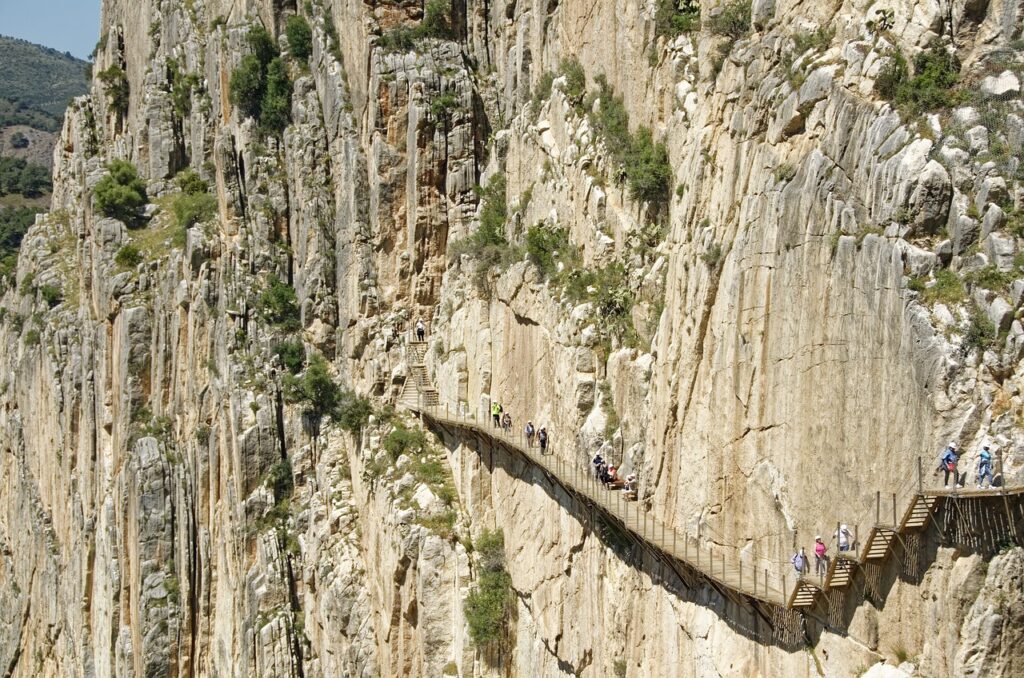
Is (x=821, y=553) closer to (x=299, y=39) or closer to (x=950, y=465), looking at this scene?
(x=950, y=465)

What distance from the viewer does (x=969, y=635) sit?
1792 centimetres

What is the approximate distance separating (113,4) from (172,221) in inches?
842

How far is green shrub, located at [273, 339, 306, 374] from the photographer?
157 ft

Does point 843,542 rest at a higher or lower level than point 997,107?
lower

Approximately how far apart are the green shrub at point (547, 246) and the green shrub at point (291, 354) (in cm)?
1598

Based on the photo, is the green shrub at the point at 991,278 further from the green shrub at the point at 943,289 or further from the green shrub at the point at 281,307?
the green shrub at the point at 281,307

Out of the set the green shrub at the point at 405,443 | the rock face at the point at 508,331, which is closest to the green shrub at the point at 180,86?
the rock face at the point at 508,331

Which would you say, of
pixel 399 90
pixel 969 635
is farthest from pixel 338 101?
pixel 969 635

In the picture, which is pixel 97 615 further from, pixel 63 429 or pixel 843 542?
pixel 843 542

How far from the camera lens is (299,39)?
51.3 meters

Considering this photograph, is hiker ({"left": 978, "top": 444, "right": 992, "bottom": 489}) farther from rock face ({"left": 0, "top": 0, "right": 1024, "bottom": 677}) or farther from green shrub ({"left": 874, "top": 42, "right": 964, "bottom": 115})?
green shrub ({"left": 874, "top": 42, "right": 964, "bottom": 115})

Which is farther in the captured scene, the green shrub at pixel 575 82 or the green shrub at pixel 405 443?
the green shrub at pixel 405 443

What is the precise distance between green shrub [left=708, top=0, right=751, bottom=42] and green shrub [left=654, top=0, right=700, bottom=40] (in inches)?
89.9

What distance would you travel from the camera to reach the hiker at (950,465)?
18.0 m
